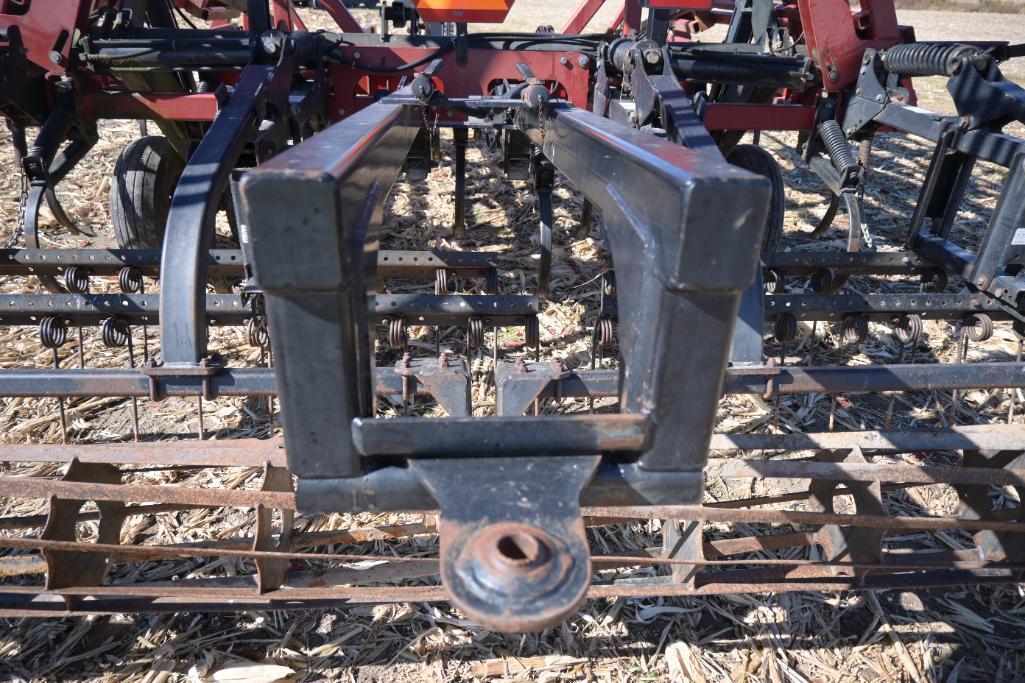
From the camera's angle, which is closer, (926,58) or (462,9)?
(926,58)

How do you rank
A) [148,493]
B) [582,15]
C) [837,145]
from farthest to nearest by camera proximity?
[582,15] → [837,145] → [148,493]

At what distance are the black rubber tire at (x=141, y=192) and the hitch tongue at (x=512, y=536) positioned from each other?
3.27 m

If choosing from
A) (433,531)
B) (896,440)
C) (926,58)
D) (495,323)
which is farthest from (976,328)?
(433,531)

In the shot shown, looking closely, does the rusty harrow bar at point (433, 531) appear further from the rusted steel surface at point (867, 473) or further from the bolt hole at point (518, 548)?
the bolt hole at point (518, 548)

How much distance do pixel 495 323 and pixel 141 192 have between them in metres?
2.32

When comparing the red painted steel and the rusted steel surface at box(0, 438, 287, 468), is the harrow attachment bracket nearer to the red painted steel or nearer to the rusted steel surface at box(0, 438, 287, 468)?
the rusted steel surface at box(0, 438, 287, 468)

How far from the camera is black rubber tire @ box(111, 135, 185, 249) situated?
12.2 feet

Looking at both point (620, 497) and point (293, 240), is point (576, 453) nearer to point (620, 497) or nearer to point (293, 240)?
point (620, 497)

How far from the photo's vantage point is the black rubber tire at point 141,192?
12.2 feet

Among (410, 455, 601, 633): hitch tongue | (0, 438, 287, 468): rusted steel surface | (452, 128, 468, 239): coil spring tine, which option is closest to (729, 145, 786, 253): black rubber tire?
(452, 128, 468, 239): coil spring tine

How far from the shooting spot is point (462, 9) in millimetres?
3039

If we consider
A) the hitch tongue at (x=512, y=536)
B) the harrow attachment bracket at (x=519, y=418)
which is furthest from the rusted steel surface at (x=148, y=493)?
the hitch tongue at (x=512, y=536)

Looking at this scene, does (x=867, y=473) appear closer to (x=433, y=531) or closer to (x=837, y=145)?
(x=433, y=531)

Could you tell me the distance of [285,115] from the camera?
294 centimetres
